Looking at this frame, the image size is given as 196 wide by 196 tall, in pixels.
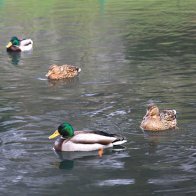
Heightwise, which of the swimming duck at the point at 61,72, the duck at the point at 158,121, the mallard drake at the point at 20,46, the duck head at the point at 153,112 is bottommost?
the mallard drake at the point at 20,46

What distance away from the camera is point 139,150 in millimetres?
12242

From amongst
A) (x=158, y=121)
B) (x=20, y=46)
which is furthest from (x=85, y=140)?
(x=20, y=46)

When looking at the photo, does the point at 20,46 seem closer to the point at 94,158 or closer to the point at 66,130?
the point at 66,130

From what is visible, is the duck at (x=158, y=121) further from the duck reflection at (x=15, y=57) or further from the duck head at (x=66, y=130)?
the duck reflection at (x=15, y=57)

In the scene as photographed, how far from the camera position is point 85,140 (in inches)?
484

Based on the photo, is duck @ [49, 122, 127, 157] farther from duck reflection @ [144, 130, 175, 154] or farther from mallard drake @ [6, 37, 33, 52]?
mallard drake @ [6, 37, 33, 52]

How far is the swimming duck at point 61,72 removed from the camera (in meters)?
19.7

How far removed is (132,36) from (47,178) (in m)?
17.9

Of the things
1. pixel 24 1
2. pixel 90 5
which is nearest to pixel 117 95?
pixel 90 5

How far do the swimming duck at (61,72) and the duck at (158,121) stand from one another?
667 cm

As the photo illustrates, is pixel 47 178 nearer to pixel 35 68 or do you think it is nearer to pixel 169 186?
pixel 169 186

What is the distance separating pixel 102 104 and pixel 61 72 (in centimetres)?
430

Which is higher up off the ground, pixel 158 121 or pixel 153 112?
pixel 153 112

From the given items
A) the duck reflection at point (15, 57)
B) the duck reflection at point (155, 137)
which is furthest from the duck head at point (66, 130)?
the duck reflection at point (15, 57)
